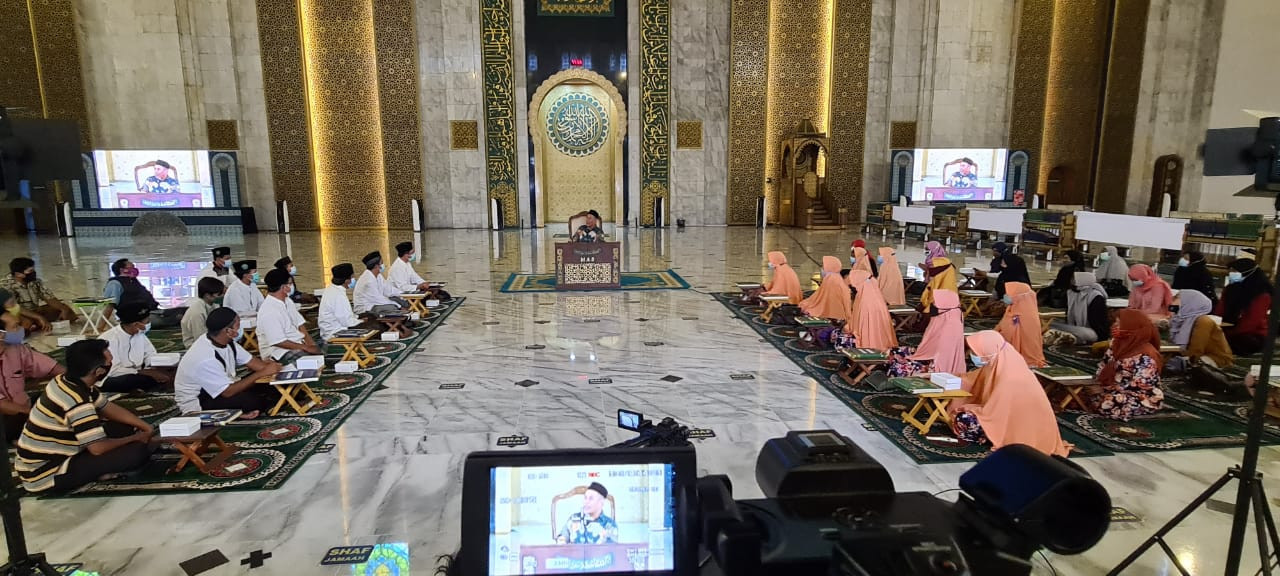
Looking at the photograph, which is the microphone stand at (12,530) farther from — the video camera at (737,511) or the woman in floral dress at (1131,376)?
the woman in floral dress at (1131,376)

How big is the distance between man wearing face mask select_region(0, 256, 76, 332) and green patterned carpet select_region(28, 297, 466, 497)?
1.36 m

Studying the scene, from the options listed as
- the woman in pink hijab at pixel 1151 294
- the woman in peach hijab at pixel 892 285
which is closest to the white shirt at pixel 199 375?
the woman in peach hijab at pixel 892 285

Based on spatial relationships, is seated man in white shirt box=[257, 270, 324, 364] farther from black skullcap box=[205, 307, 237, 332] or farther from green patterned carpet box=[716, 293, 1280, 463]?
green patterned carpet box=[716, 293, 1280, 463]

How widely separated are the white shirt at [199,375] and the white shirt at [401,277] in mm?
3020

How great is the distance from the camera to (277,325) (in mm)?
4672

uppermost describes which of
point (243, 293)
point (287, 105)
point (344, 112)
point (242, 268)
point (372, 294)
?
point (287, 105)

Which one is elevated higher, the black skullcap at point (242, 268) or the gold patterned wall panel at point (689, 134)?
the gold patterned wall panel at point (689, 134)

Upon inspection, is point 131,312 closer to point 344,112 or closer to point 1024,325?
point 1024,325

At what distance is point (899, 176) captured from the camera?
15.5 metres

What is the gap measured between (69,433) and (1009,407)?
14.6ft

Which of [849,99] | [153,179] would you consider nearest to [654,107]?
[849,99]

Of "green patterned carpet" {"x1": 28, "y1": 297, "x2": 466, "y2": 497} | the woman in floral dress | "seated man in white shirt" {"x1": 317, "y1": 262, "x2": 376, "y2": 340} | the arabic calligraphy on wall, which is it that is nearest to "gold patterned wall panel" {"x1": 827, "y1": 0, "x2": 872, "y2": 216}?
the arabic calligraphy on wall

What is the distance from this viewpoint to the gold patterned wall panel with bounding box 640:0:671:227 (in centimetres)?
1548

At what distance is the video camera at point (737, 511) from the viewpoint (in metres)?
1.28
